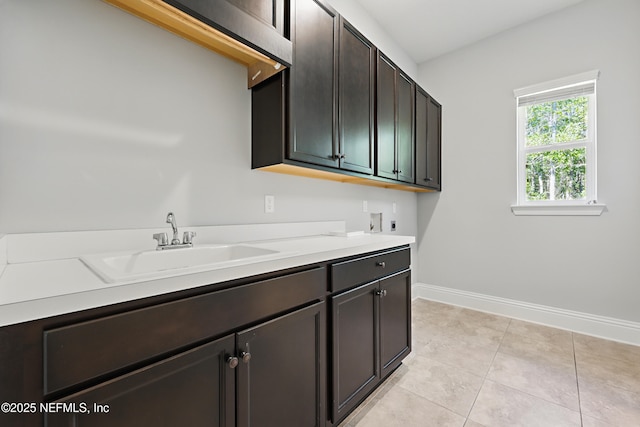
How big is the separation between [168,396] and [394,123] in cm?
227

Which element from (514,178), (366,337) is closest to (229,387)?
(366,337)

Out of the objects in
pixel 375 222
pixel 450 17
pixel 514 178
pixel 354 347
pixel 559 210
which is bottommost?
pixel 354 347

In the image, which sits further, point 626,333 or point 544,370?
point 626,333

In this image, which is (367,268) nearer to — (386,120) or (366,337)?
(366,337)

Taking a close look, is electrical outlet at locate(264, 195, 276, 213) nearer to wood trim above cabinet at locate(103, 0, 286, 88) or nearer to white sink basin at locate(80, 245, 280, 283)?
white sink basin at locate(80, 245, 280, 283)

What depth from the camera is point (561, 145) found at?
8.86ft

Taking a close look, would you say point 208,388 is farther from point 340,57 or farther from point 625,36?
point 625,36

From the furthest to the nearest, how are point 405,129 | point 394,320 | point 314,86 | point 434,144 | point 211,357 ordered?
point 434,144 < point 405,129 < point 394,320 < point 314,86 < point 211,357

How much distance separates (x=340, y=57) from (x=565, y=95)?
7.88 feet

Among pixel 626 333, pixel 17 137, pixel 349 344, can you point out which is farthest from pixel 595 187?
pixel 17 137

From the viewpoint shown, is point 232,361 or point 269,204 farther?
point 269,204

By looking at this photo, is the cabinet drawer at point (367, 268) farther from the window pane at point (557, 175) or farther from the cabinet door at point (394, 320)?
the window pane at point (557, 175)

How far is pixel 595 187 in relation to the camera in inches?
99.2

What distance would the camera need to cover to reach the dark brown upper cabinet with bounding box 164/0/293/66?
1.07 meters
